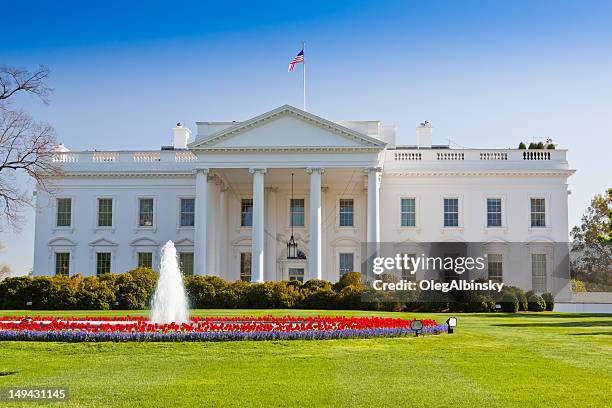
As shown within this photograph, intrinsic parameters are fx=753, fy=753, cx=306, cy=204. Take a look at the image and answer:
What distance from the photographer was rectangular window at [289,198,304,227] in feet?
155

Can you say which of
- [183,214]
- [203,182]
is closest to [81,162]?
[183,214]

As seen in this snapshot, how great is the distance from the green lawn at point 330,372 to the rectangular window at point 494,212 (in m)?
28.3

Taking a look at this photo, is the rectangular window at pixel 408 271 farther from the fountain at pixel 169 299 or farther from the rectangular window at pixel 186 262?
the fountain at pixel 169 299

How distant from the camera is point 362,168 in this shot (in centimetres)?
4131

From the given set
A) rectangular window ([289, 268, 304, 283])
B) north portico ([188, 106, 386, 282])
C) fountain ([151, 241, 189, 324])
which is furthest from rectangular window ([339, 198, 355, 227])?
fountain ([151, 241, 189, 324])

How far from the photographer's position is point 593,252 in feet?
206

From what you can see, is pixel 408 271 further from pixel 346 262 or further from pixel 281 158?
pixel 281 158

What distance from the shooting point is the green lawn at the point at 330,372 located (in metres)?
11.0

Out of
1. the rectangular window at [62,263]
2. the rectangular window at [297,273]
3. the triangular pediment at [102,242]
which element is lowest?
the rectangular window at [297,273]

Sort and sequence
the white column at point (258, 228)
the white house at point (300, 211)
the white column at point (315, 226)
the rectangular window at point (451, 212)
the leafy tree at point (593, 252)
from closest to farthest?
the white column at point (315, 226)
the white column at point (258, 228)
the white house at point (300, 211)
the rectangular window at point (451, 212)
the leafy tree at point (593, 252)

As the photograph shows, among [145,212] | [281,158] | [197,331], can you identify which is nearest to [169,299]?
[197,331]

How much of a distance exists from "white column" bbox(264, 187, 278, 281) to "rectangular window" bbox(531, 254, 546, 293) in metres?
15.7

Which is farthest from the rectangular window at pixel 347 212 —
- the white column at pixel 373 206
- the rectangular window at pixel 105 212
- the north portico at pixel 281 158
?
the rectangular window at pixel 105 212

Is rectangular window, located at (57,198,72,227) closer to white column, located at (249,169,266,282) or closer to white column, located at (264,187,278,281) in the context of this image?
white column, located at (264,187,278,281)
